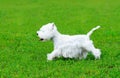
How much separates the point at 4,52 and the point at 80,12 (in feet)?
47.0

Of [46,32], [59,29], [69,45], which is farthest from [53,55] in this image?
[59,29]

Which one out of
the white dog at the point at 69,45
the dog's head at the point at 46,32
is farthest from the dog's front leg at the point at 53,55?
the dog's head at the point at 46,32

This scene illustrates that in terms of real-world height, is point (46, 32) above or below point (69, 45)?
above

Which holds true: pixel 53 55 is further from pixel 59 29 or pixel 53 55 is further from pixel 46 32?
pixel 59 29

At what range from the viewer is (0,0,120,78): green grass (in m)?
10.0

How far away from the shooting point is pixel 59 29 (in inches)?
757

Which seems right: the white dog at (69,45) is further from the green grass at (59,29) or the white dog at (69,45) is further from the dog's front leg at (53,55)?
the green grass at (59,29)

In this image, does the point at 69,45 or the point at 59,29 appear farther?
the point at 59,29

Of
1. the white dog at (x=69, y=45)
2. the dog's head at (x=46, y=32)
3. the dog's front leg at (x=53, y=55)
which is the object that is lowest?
the dog's front leg at (x=53, y=55)

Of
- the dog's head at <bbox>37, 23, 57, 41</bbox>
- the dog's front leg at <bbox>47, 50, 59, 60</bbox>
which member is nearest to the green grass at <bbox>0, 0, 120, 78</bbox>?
the dog's front leg at <bbox>47, 50, 59, 60</bbox>

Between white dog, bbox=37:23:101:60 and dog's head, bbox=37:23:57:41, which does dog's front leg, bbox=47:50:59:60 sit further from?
dog's head, bbox=37:23:57:41

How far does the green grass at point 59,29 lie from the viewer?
10.0 meters

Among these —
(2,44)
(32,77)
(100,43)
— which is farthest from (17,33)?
(32,77)

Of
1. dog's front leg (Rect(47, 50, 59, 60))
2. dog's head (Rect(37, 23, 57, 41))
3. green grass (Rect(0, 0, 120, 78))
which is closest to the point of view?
green grass (Rect(0, 0, 120, 78))
